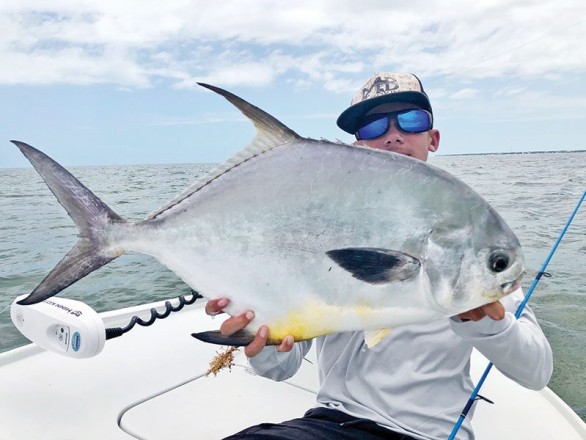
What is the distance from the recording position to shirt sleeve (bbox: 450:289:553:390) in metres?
1.52

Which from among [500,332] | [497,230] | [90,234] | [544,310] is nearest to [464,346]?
[500,332]

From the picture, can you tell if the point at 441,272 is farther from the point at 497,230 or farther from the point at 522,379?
the point at 522,379

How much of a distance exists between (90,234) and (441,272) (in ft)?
3.04

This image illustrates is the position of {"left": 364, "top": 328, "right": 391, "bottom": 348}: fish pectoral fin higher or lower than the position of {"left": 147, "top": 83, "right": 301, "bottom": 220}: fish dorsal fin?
lower

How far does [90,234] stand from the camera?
1.45 m

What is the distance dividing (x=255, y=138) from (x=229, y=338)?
53 cm

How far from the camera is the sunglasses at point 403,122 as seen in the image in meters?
2.05

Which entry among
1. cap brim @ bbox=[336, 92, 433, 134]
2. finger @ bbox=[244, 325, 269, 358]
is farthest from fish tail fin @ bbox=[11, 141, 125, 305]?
cap brim @ bbox=[336, 92, 433, 134]

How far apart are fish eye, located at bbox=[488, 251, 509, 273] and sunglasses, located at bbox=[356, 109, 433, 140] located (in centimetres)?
94

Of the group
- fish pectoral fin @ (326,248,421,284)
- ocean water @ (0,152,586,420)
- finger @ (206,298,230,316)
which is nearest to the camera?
fish pectoral fin @ (326,248,421,284)

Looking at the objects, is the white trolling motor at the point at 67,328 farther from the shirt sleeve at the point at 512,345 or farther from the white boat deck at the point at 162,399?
the shirt sleeve at the point at 512,345

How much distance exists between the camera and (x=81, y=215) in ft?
4.76

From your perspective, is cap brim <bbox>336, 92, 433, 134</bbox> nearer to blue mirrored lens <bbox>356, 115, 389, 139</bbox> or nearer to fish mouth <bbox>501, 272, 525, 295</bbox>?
blue mirrored lens <bbox>356, 115, 389, 139</bbox>

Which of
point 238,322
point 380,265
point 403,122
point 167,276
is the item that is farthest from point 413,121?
point 167,276
